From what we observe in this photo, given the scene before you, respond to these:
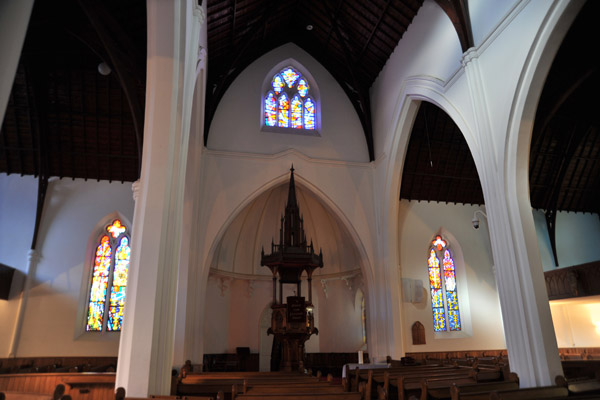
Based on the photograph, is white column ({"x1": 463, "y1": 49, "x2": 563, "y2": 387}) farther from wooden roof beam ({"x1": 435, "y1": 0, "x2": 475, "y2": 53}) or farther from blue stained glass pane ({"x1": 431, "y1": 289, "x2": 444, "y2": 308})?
blue stained glass pane ({"x1": 431, "y1": 289, "x2": 444, "y2": 308})

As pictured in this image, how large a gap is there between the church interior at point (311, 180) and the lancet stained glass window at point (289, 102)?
0.07m

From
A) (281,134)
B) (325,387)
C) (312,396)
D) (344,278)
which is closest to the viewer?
(312,396)

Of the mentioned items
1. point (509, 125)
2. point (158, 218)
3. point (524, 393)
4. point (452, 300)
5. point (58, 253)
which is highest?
point (509, 125)

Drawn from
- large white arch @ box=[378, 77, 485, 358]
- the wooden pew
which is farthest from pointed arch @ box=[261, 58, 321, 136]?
the wooden pew

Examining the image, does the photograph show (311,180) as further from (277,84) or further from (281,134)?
(277,84)

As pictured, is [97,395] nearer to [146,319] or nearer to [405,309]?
[146,319]

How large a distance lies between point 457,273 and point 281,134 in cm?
835

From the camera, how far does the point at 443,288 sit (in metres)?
15.6

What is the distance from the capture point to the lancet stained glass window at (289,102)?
582 inches

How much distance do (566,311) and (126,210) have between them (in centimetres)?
1570

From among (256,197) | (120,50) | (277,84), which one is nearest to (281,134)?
(277,84)

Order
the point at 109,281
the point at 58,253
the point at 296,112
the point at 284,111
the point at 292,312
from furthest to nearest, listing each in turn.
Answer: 1. the point at 296,112
2. the point at 284,111
3. the point at 109,281
4. the point at 58,253
5. the point at 292,312

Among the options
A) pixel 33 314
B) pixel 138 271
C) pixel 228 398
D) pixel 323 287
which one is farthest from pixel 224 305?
pixel 138 271

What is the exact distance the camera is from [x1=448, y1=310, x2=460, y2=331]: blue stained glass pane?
50.0 ft
